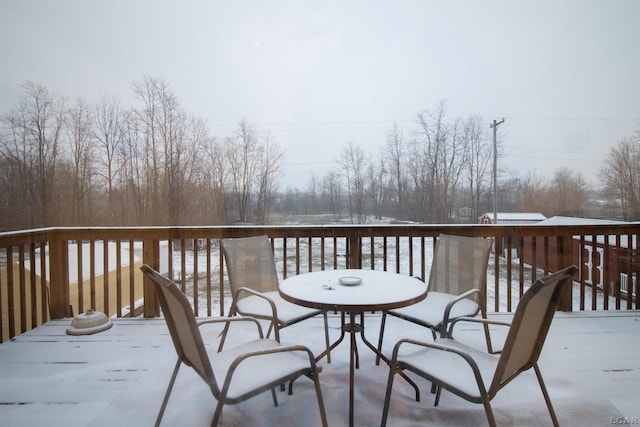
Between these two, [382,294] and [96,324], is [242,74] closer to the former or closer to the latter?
[96,324]

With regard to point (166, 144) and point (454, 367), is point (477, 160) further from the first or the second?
point (166, 144)

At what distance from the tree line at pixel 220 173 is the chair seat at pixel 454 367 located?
94.8 inches

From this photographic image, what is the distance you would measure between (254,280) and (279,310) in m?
0.51

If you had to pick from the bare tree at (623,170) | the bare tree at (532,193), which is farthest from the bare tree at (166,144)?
the bare tree at (623,170)

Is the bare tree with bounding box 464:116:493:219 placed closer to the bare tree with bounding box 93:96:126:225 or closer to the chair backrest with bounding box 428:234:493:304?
the chair backrest with bounding box 428:234:493:304

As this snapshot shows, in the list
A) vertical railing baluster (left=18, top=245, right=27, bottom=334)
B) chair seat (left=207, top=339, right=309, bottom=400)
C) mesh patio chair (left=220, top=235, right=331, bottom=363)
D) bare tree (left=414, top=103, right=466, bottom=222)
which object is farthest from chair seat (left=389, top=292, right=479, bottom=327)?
vertical railing baluster (left=18, top=245, right=27, bottom=334)

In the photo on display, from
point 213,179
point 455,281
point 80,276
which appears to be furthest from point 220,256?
point 455,281

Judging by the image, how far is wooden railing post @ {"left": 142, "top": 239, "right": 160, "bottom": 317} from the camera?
3.20 metres

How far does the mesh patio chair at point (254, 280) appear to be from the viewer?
2.21m

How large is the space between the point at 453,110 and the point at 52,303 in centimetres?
610

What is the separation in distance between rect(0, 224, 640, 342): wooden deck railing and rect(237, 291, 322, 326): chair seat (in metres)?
0.94

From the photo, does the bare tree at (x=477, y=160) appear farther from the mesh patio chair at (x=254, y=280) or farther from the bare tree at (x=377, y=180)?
the mesh patio chair at (x=254, y=280)

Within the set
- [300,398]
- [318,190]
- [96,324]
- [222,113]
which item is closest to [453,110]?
[318,190]

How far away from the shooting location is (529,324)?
1.17 metres
